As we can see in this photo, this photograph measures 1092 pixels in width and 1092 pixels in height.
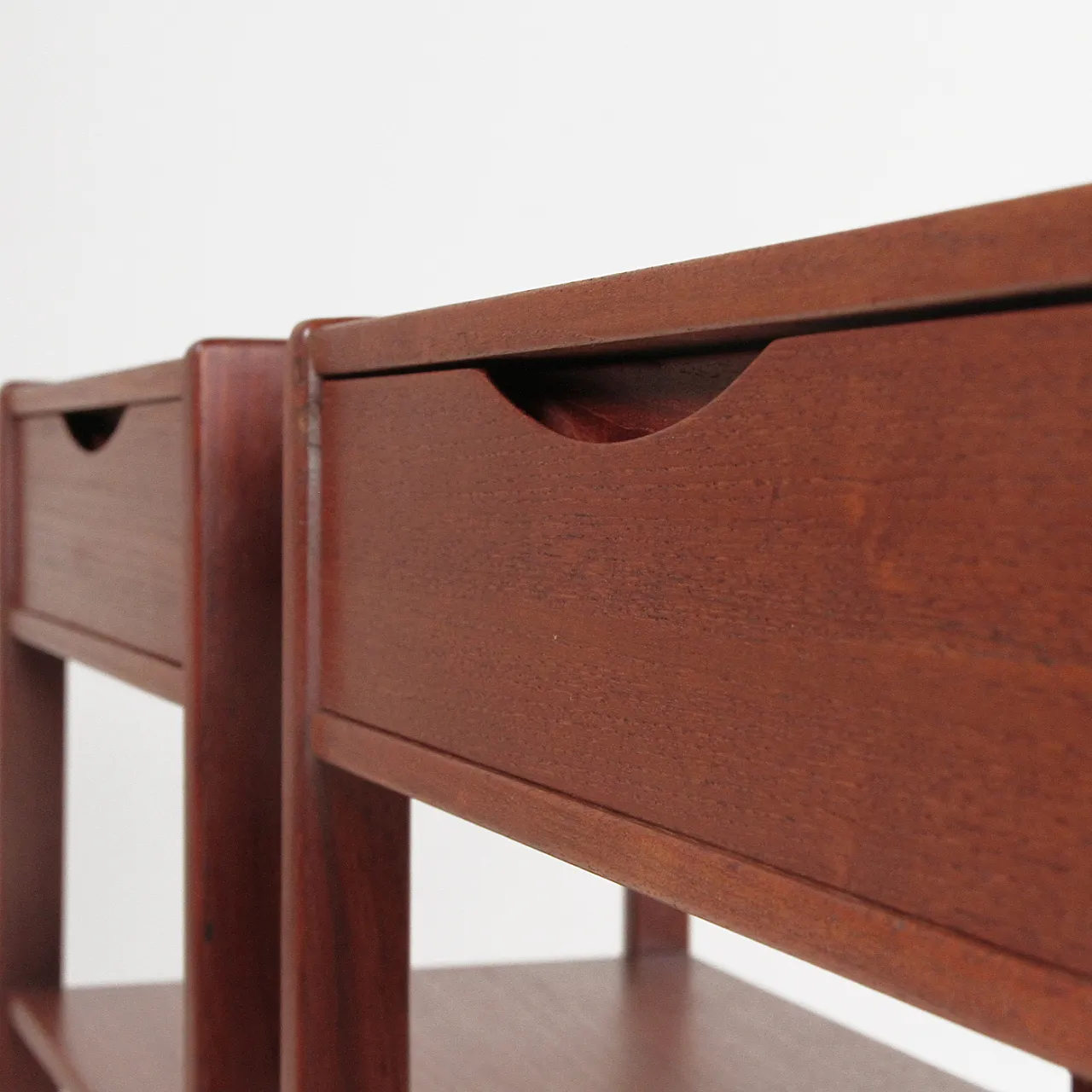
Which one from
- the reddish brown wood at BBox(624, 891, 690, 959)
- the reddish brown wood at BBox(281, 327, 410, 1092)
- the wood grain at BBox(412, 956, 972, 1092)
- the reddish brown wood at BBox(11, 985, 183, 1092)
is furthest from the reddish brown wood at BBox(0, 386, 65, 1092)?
the reddish brown wood at BBox(281, 327, 410, 1092)

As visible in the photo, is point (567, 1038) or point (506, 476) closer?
point (506, 476)

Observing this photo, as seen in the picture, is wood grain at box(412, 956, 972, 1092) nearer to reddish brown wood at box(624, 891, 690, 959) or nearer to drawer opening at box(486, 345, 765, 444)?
reddish brown wood at box(624, 891, 690, 959)

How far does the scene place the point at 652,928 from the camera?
5.01 feet

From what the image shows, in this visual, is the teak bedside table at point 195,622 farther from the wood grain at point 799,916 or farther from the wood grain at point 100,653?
the wood grain at point 799,916

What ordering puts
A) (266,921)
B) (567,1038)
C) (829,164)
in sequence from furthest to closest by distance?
(829,164) < (567,1038) < (266,921)

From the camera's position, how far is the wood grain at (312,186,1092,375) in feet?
1.28

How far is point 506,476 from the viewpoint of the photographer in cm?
66

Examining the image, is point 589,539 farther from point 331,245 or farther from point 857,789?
point 331,245

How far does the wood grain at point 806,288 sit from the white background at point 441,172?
5.58 feet

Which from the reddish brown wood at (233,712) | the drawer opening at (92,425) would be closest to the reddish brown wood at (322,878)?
the reddish brown wood at (233,712)

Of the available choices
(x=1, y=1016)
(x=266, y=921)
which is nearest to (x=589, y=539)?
(x=266, y=921)

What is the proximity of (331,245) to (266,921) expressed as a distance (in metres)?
1.54

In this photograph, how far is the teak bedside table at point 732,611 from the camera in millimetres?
404

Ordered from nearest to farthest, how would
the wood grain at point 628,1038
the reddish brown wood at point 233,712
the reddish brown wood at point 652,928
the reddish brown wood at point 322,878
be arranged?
the reddish brown wood at point 322,878
the reddish brown wood at point 233,712
the wood grain at point 628,1038
the reddish brown wood at point 652,928
